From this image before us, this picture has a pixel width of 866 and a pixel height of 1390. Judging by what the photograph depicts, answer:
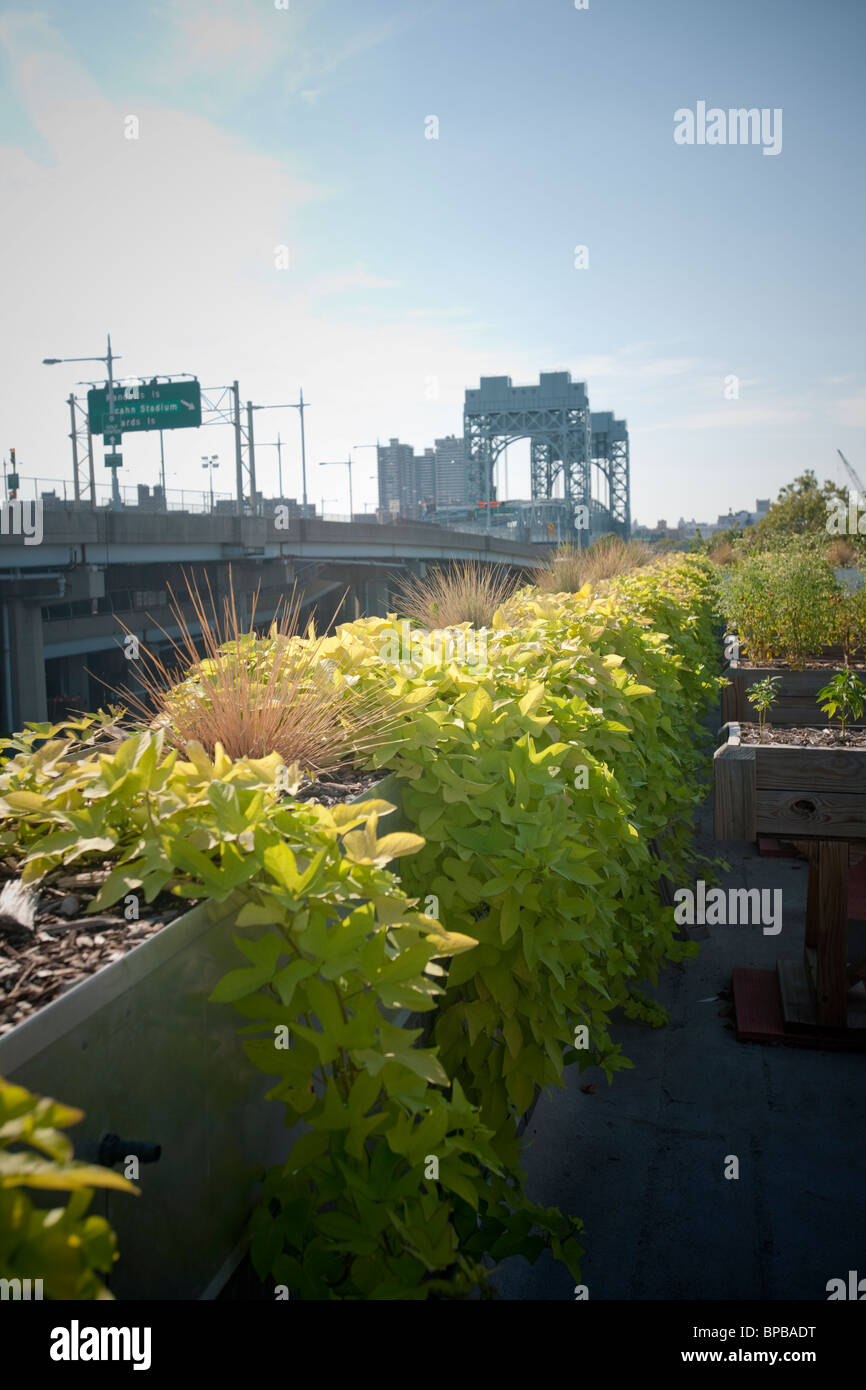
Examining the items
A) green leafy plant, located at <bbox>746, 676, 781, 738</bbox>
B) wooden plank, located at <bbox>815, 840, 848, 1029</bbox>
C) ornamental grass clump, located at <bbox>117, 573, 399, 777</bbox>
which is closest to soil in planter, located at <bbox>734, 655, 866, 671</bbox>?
green leafy plant, located at <bbox>746, 676, 781, 738</bbox>

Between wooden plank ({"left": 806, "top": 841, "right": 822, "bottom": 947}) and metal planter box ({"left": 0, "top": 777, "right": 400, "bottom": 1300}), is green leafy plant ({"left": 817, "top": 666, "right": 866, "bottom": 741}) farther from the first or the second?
metal planter box ({"left": 0, "top": 777, "right": 400, "bottom": 1300})

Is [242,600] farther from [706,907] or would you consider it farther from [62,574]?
[706,907]

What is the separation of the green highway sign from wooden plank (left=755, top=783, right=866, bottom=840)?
1672 inches

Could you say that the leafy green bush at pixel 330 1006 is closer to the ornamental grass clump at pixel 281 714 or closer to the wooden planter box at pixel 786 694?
the ornamental grass clump at pixel 281 714

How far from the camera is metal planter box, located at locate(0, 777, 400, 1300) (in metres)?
1.63

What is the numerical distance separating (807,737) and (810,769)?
614mm

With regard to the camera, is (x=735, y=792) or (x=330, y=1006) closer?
(x=330, y=1006)

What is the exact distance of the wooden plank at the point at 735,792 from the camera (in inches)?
184

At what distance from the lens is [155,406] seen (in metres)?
43.6

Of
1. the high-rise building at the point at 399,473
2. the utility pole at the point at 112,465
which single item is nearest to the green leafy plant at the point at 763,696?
the utility pole at the point at 112,465

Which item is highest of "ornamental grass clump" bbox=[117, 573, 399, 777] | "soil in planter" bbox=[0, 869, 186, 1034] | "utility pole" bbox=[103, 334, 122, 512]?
"utility pole" bbox=[103, 334, 122, 512]

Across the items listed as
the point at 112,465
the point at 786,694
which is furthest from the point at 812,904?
the point at 112,465

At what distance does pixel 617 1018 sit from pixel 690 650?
3.41 metres

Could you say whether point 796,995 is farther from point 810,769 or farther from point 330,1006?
point 330,1006
